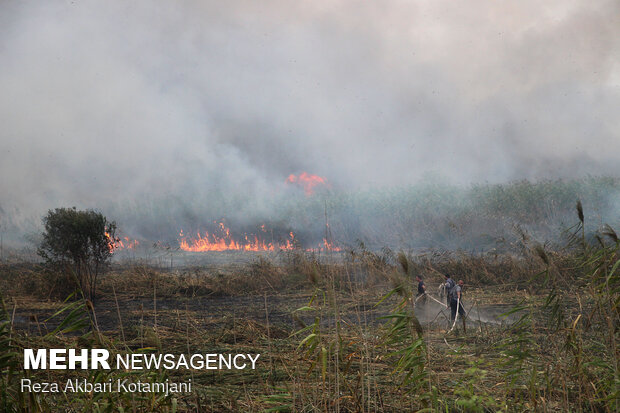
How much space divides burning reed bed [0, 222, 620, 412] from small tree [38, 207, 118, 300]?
0.89 metres

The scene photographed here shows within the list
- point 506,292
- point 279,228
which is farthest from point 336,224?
point 506,292

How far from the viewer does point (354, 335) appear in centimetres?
650

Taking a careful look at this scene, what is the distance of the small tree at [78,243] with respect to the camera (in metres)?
12.4

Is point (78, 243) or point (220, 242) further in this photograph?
point (220, 242)

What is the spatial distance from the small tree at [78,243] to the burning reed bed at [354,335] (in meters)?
0.89

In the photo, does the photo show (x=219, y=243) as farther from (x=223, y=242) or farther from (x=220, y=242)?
(x=223, y=242)

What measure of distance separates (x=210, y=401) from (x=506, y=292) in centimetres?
1172

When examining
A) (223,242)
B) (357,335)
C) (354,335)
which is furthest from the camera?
(223,242)

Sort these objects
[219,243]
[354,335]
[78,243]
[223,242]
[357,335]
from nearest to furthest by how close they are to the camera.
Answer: [357,335]
[354,335]
[78,243]
[219,243]
[223,242]

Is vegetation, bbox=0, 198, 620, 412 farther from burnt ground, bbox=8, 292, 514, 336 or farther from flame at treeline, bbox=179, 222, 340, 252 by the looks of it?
flame at treeline, bbox=179, 222, 340, 252

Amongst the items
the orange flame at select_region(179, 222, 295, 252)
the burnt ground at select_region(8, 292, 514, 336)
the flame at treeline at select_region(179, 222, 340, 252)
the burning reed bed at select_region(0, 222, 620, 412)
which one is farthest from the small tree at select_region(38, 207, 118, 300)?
the orange flame at select_region(179, 222, 295, 252)

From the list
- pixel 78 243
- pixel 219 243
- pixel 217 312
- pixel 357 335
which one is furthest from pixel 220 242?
pixel 357 335

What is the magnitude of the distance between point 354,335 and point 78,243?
991cm

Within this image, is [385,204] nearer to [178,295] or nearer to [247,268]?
[247,268]
